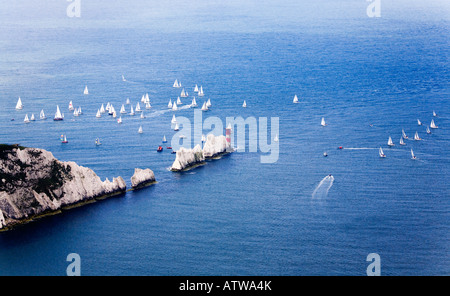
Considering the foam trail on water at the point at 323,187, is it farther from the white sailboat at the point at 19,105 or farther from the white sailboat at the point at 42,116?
the white sailboat at the point at 19,105

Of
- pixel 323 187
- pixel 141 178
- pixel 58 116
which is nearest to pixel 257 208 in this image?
pixel 323 187

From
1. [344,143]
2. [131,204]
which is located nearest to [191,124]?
[344,143]

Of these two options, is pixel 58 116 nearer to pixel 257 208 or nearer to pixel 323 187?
pixel 257 208

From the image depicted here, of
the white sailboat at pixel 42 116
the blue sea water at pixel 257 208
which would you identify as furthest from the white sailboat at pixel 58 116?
the white sailboat at pixel 42 116
